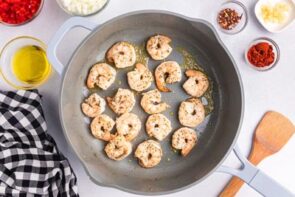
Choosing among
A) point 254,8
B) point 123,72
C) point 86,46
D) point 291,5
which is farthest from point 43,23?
point 291,5

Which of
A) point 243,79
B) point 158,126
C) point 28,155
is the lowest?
point 28,155

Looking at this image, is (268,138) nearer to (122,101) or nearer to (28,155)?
(122,101)

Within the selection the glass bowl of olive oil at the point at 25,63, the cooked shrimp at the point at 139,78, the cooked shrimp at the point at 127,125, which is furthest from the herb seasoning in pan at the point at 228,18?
the glass bowl of olive oil at the point at 25,63

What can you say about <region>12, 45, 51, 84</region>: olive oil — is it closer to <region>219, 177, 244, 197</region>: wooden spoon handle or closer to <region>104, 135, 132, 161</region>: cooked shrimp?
<region>104, 135, 132, 161</region>: cooked shrimp

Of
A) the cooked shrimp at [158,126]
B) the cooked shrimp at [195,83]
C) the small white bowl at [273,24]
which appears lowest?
the cooked shrimp at [158,126]

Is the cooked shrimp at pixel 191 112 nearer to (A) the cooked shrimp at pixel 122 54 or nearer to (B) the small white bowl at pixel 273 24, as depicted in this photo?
(A) the cooked shrimp at pixel 122 54

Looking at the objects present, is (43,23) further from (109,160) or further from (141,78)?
(109,160)

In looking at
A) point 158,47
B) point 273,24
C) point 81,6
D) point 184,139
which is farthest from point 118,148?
point 273,24
